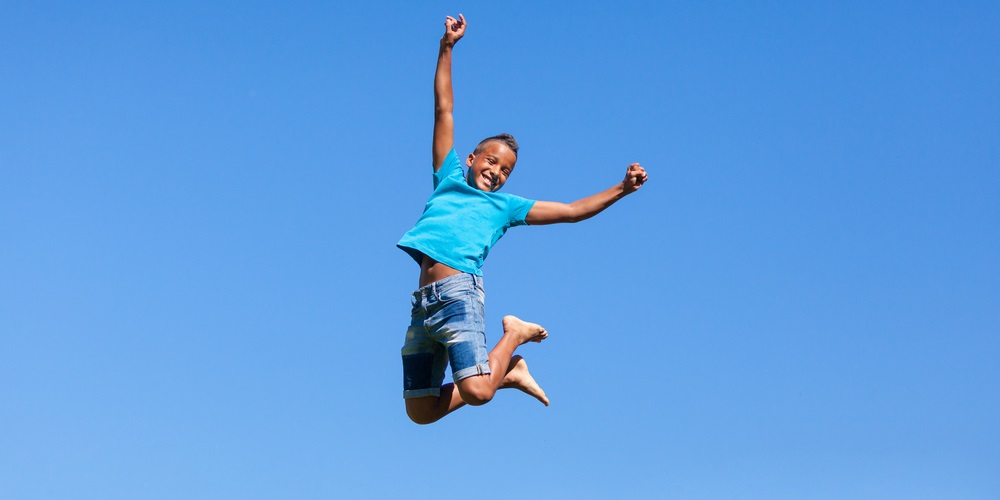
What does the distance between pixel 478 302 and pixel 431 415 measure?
901 millimetres

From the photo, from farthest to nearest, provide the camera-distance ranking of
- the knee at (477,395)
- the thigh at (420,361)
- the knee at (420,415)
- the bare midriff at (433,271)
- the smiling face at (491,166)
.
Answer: the smiling face at (491,166) → the knee at (420,415) → the thigh at (420,361) → the bare midriff at (433,271) → the knee at (477,395)

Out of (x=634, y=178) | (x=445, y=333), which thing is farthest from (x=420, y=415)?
(x=634, y=178)

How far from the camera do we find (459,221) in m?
7.80

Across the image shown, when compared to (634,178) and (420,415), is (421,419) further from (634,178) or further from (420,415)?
(634,178)

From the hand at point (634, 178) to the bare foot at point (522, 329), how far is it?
123 centimetres

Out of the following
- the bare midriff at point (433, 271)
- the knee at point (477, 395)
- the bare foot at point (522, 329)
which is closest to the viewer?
the knee at point (477, 395)

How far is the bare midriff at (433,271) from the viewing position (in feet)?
25.1

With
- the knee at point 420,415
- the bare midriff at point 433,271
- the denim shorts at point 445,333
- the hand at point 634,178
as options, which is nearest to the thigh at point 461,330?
the denim shorts at point 445,333

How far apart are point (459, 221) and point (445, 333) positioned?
0.76m

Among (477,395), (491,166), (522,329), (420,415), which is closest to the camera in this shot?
(477,395)

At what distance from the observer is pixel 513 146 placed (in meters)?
8.32

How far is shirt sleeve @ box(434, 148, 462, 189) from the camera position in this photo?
802 cm

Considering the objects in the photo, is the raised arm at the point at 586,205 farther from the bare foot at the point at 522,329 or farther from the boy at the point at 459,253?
the bare foot at the point at 522,329

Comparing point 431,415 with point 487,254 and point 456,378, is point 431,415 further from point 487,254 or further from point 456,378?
point 487,254
